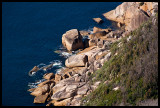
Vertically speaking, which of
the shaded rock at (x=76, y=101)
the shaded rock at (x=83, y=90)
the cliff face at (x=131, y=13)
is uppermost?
the cliff face at (x=131, y=13)

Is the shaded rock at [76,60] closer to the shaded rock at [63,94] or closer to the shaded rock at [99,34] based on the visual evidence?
the shaded rock at [63,94]

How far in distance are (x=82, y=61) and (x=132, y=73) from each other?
2033 cm

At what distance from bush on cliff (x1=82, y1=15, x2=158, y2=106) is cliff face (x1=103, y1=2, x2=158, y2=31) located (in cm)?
991

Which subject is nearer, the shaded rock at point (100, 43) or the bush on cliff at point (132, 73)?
the bush on cliff at point (132, 73)

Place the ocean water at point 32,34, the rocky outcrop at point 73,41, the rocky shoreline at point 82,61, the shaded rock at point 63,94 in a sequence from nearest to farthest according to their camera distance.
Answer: the shaded rock at point 63,94 < the rocky shoreline at point 82,61 < the ocean water at point 32,34 < the rocky outcrop at point 73,41

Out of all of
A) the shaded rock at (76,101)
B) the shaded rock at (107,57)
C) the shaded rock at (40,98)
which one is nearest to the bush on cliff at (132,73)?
the shaded rock at (76,101)

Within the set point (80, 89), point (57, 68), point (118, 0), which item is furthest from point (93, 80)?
point (118, 0)

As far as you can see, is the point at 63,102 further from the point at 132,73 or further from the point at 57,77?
the point at 132,73

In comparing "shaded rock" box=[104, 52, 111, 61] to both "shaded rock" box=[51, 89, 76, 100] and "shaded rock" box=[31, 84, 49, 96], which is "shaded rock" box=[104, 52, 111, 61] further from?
"shaded rock" box=[31, 84, 49, 96]

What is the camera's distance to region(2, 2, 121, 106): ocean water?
6559 cm

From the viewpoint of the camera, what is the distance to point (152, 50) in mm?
48125

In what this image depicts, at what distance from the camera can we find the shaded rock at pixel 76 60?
6531cm

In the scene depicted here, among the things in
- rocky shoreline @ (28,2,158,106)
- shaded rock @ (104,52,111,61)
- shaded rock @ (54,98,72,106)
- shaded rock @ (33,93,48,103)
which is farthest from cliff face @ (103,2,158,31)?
shaded rock @ (33,93,48,103)

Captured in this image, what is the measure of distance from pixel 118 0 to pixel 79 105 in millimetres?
57559
